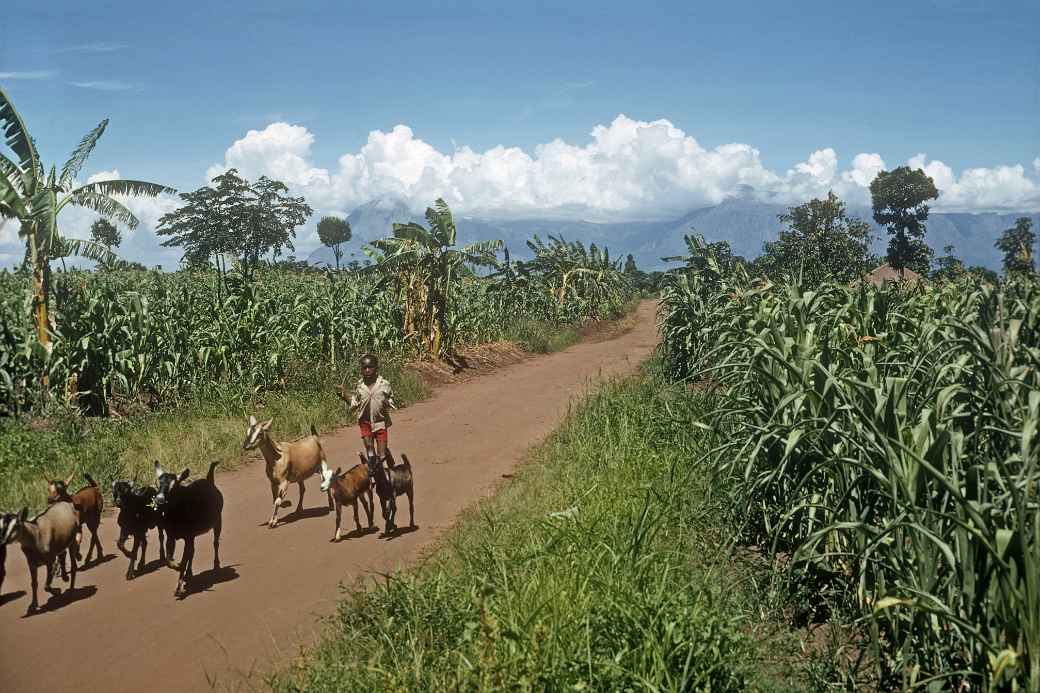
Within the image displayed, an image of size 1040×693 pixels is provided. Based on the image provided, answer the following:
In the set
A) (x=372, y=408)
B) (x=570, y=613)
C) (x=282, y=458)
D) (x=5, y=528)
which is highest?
(x=372, y=408)

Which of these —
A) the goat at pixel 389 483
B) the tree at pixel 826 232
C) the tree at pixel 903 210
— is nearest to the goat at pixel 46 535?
the goat at pixel 389 483

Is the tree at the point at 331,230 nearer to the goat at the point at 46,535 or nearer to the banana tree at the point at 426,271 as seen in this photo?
the banana tree at the point at 426,271

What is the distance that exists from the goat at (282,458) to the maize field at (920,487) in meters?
3.91

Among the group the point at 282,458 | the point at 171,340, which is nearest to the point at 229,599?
the point at 282,458

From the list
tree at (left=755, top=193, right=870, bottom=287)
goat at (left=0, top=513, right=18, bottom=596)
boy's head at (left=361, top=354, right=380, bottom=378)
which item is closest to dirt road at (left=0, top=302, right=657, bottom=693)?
goat at (left=0, top=513, right=18, bottom=596)

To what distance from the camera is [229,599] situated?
5.90m

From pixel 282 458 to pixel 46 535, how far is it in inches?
91.3

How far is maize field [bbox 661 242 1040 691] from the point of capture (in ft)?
11.0

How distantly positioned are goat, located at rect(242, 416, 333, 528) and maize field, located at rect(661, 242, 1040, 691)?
12.8 ft

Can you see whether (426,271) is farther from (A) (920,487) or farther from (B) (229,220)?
(B) (229,220)

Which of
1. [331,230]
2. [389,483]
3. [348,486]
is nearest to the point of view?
[348,486]

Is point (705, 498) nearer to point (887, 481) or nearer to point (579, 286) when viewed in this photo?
point (887, 481)

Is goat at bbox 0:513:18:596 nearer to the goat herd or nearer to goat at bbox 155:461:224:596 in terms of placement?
the goat herd

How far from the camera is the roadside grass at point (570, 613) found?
3.99m
